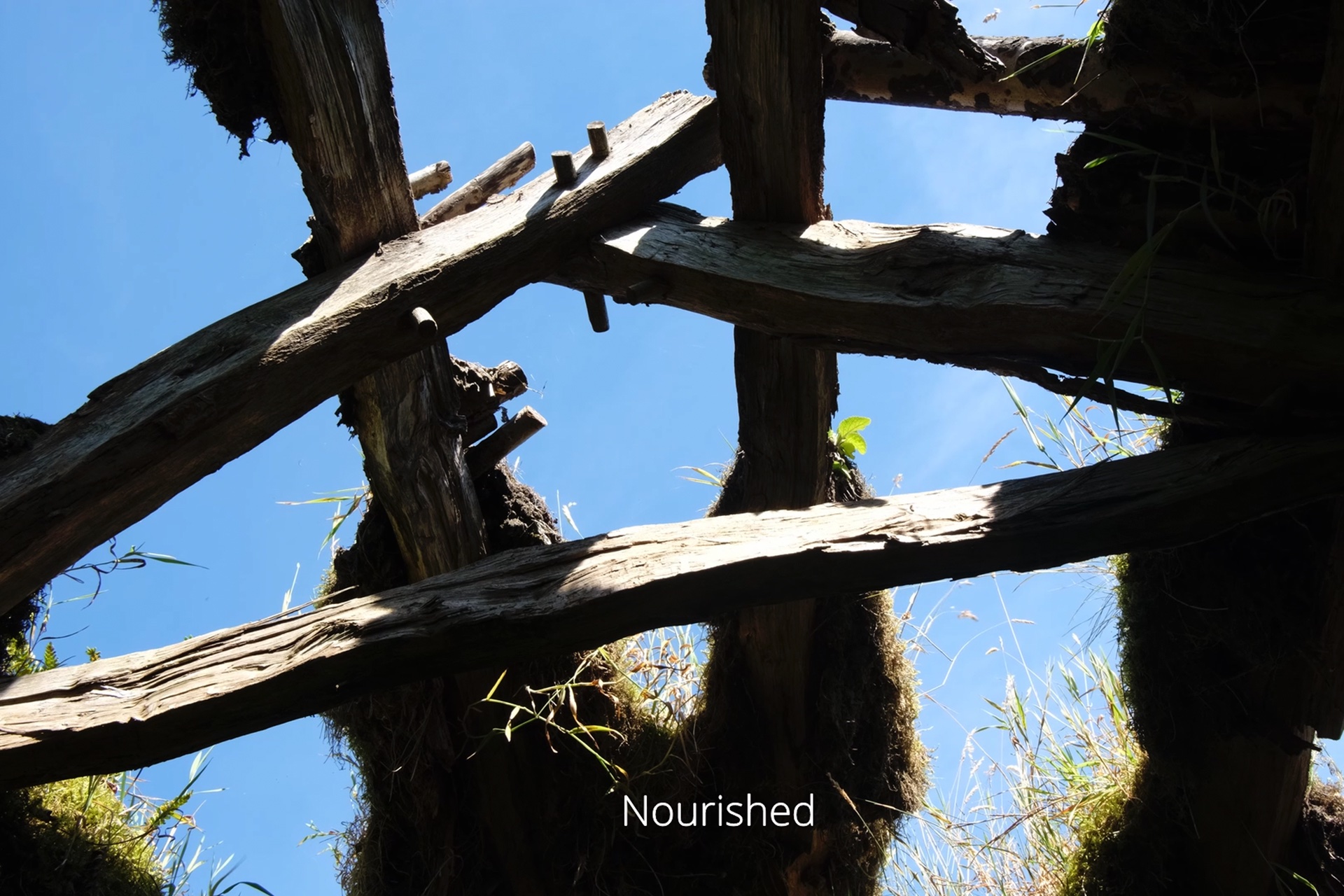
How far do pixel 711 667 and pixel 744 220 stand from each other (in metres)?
1.47

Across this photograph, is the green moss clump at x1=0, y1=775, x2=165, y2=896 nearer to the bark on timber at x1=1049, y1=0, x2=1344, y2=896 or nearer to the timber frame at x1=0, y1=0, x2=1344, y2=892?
the timber frame at x1=0, y1=0, x2=1344, y2=892

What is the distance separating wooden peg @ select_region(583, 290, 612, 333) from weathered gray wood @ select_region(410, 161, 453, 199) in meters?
0.72

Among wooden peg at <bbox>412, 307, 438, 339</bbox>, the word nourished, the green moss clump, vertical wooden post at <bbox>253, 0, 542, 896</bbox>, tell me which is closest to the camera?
wooden peg at <bbox>412, 307, 438, 339</bbox>

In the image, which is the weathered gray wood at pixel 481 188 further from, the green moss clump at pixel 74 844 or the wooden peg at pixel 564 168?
the green moss clump at pixel 74 844

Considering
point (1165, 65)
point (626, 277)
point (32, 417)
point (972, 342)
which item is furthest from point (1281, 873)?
point (32, 417)

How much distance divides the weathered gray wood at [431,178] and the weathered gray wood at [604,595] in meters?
1.55

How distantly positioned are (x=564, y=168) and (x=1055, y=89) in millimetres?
1154

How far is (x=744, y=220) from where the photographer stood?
2.40m

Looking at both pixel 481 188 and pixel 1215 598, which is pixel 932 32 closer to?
pixel 481 188

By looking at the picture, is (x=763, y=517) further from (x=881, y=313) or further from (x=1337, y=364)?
(x=1337, y=364)

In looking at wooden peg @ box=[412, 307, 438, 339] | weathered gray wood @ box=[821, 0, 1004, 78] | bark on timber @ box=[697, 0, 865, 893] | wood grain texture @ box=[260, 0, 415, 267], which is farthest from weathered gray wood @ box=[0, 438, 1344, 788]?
wood grain texture @ box=[260, 0, 415, 267]

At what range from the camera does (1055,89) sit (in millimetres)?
2238

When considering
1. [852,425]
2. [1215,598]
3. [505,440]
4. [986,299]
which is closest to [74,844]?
[505,440]

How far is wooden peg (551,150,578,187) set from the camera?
240cm
